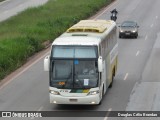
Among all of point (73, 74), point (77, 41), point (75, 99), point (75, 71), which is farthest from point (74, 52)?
point (75, 99)

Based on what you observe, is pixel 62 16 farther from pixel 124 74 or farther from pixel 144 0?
pixel 144 0

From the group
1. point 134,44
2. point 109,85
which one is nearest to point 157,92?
point 109,85

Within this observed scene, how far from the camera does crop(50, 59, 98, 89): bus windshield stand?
75.3 feet

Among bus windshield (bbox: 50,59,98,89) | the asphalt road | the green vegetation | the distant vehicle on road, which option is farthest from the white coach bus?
the distant vehicle on road

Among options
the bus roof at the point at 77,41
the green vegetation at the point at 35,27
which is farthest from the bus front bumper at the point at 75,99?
the green vegetation at the point at 35,27

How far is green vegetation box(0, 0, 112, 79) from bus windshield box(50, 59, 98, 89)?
8.58 m

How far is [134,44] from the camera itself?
4600 cm

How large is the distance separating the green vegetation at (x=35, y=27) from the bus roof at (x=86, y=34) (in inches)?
266

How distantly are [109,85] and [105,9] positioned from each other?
45.8m

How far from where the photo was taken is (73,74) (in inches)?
905

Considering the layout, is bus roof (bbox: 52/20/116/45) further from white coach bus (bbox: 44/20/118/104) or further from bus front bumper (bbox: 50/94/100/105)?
bus front bumper (bbox: 50/94/100/105)

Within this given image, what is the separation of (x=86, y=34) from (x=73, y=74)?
293 cm

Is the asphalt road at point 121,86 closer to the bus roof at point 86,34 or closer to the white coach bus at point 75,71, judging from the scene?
the white coach bus at point 75,71

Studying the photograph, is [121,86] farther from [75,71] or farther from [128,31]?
[128,31]
